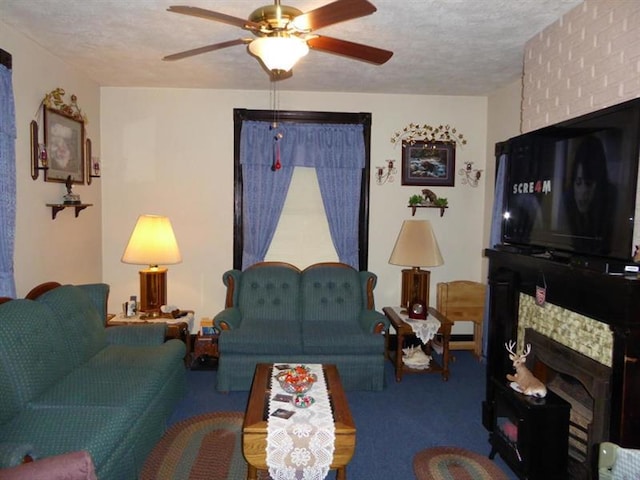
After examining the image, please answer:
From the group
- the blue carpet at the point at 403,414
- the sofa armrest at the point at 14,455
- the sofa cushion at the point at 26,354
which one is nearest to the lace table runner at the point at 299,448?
the blue carpet at the point at 403,414

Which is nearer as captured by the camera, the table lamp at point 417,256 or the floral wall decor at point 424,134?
the table lamp at point 417,256

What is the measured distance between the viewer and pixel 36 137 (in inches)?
132

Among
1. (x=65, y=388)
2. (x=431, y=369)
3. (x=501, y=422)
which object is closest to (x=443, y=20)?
(x=501, y=422)

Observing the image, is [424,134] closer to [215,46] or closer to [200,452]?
[215,46]

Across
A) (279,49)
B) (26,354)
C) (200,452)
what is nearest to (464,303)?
(200,452)

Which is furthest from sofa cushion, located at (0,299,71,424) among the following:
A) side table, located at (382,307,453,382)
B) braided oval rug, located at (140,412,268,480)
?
side table, located at (382,307,453,382)

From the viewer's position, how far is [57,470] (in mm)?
1539

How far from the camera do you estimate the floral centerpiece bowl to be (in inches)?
104

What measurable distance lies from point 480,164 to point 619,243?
2.98 m

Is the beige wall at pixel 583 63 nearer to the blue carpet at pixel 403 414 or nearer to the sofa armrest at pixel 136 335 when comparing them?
the blue carpet at pixel 403 414

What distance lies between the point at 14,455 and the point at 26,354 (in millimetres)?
831

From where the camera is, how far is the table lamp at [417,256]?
4164 mm

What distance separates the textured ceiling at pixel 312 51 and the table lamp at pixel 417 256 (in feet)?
4.79

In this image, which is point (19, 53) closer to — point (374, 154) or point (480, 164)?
point (374, 154)
